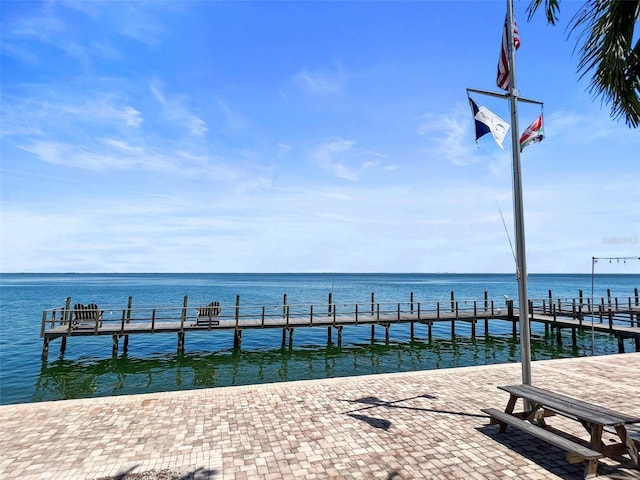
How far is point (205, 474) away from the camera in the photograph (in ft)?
16.4

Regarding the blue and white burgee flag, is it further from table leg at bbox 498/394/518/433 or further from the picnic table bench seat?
the picnic table bench seat

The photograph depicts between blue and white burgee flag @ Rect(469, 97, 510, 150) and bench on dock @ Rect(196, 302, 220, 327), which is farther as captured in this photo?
bench on dock @ Rect(196, 302, 220, 327)

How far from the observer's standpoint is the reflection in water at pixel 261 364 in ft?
49.8

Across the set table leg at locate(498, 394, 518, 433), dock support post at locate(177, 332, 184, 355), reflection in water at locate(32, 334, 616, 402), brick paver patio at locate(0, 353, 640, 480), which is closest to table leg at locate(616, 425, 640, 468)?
brick paver patio at locate(0, 353, 640, 480)

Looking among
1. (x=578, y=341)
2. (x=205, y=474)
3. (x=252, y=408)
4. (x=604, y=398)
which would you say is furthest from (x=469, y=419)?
(x=578, y=341)

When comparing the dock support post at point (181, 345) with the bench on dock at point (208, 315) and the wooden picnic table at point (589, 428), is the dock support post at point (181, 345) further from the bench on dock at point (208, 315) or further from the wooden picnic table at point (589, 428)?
the wooden picnic table at point (589, 428)

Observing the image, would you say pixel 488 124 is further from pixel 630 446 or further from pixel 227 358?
pixel 227 358

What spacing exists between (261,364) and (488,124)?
1562cm

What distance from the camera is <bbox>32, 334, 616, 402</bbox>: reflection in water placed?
1519 cm

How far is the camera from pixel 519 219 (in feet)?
23.2

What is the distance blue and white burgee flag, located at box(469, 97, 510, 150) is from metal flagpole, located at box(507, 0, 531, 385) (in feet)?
0.59

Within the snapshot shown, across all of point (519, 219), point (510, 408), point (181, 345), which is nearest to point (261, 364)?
point (181, 345)

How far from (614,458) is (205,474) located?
5883 mm

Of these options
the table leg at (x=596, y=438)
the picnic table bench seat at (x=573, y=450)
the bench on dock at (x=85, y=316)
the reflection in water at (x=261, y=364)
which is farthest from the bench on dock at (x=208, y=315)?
the table leg at (x=596, y=438)
